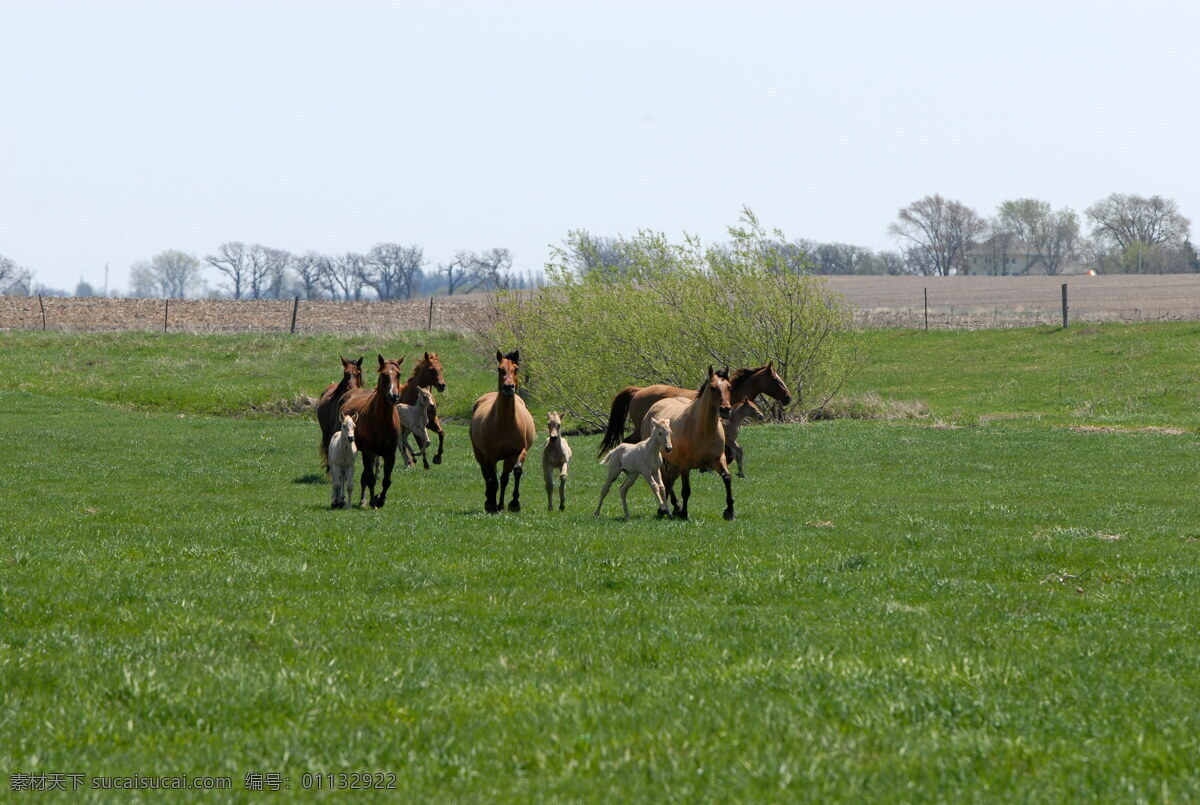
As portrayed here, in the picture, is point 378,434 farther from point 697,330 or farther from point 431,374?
point 697,330

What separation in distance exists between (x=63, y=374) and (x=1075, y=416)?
4792 centimetres

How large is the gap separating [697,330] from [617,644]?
37.6m

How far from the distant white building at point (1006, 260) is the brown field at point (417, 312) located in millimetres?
69939

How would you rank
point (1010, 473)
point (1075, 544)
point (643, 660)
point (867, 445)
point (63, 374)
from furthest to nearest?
point (63, 374), point (867, 445), point (1010, 473), point (1075, 544), point (643, 660)

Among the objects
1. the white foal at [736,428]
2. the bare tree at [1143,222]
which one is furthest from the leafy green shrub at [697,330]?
the bare tree at [1143,222]

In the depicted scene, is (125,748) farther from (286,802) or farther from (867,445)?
(867,445)

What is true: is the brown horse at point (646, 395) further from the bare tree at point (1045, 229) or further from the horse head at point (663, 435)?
the bare tree at point (1045, 229)

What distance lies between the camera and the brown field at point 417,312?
7869 centimetres

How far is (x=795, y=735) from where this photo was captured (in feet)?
22.7

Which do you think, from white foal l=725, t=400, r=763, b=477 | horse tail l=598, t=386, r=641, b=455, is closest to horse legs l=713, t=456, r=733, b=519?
horse tail l=598, t=386, r=641, b=455

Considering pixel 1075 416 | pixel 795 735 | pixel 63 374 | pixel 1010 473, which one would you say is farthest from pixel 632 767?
pixel 63 374

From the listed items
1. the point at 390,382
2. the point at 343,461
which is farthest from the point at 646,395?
the point at 343,461

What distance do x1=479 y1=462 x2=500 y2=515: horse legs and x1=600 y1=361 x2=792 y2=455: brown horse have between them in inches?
137

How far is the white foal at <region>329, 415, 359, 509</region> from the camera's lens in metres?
21.1
